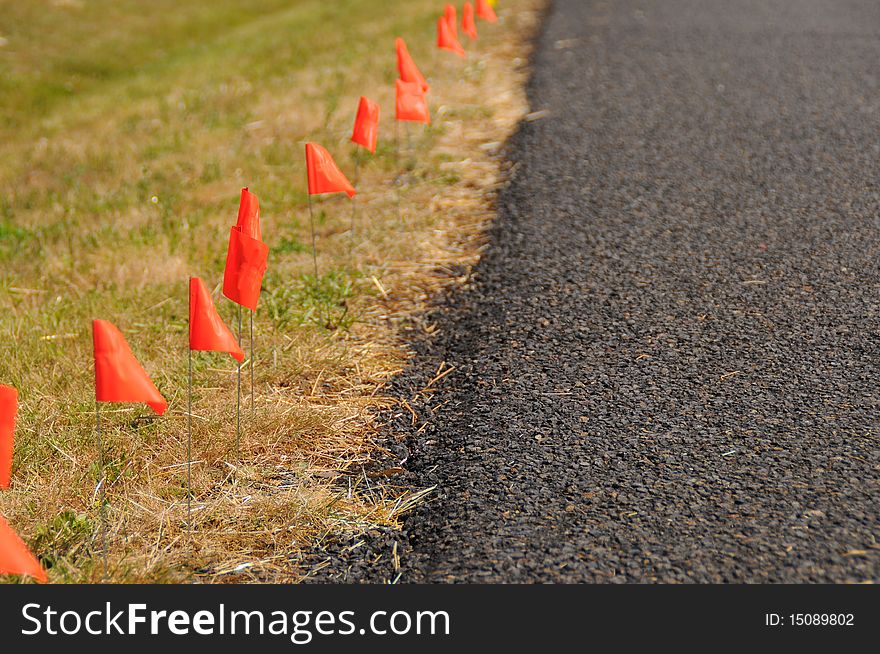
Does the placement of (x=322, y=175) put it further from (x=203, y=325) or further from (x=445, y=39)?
(x=445, y=39)

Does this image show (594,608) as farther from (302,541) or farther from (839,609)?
(302,541)

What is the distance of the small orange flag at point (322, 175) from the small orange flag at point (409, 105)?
109cm

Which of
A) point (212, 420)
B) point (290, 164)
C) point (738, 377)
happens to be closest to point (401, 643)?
point (212, 420)

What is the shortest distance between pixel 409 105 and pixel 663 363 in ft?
7.42

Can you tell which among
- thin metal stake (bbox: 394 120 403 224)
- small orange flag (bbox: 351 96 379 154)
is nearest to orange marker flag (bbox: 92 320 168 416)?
small orange flag (bbox: 351 96 379 154)

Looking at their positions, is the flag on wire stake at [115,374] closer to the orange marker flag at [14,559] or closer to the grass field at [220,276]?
the orange marker flag at [14,559]

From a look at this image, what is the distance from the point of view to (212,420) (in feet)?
10.9

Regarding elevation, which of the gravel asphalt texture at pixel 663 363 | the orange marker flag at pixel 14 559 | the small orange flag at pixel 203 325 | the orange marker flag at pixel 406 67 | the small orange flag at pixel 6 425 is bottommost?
the gravel asphalt texture at pixel 663 363

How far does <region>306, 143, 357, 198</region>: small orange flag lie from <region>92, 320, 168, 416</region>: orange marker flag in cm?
160

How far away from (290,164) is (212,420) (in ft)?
10.7

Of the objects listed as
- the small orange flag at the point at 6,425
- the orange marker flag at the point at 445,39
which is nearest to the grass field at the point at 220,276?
the small orange flag at the point at 6,425

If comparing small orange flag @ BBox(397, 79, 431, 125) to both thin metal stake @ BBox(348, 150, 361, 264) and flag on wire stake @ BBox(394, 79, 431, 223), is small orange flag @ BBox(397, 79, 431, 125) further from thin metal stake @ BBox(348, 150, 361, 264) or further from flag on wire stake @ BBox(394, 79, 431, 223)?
thin metal stake @ BBox(348, 150, 361, 264)

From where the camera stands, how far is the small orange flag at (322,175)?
3.98 meters

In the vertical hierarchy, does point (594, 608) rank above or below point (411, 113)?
below
